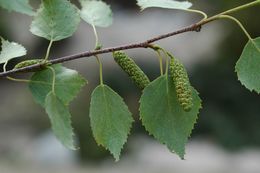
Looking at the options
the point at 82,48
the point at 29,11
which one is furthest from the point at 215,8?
the point at 29,11

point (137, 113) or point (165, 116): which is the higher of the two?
point (165, 116)

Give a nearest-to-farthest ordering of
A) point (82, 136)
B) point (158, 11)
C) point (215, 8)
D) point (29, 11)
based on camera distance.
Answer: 1. point (29, 11)
2. point (82, 136)
3. point (215, 8)
4. point (158, 11)

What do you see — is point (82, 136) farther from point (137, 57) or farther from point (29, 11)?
point (29, 11)

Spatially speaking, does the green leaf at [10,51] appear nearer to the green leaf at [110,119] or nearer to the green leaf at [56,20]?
the green leaf at [56,20]

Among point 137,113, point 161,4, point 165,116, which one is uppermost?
point 161,4

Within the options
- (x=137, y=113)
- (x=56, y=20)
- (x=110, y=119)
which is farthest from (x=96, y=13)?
(x=137, y=113)

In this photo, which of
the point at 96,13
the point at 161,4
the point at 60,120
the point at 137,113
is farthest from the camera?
the point at 137,113

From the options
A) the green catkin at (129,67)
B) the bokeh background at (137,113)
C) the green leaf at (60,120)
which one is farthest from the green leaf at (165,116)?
the bokeh background at (137,113)

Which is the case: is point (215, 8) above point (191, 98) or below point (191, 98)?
below

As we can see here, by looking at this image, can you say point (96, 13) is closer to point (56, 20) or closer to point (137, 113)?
point (56, 20)
